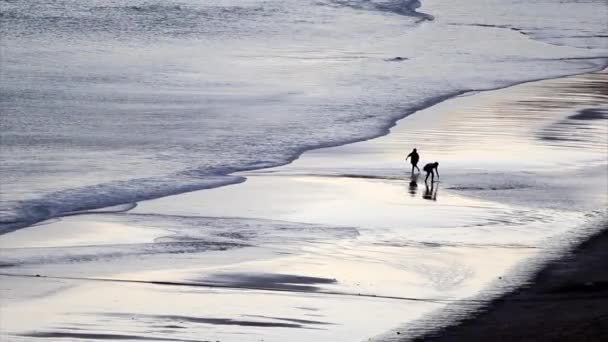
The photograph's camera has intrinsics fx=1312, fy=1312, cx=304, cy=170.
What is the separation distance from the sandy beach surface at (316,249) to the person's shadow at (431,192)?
0.01 m

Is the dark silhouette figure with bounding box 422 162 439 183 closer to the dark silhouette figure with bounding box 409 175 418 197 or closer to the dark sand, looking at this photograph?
the dark silhouette figure with bounding box 409 175 418 197

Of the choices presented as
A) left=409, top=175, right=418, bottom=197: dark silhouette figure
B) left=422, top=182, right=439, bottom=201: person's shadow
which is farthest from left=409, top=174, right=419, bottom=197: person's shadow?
left=422, top=182, right=439, bottom=201: person's shadow

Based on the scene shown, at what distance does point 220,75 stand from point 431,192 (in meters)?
17.8

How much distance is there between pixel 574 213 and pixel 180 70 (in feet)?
70.1

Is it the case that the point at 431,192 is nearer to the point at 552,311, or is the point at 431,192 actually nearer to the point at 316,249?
the point at 316,249

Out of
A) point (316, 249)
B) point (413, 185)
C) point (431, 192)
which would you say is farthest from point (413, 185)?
point (316, 249)

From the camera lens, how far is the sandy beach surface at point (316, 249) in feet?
38.2

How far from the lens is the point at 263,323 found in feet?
37.9

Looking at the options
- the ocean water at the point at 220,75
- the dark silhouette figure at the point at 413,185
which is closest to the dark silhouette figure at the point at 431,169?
the dark silhouette figure at the point at 413,185

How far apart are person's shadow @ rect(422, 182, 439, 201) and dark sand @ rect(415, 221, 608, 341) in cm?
385

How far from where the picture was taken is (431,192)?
18.2m

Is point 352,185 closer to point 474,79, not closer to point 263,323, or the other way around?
point 263,323

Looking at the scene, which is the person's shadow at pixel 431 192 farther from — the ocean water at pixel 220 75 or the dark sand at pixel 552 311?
the dark sand at pixel 552 311

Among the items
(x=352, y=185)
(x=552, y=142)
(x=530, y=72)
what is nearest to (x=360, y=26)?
(x=530, y=72)
